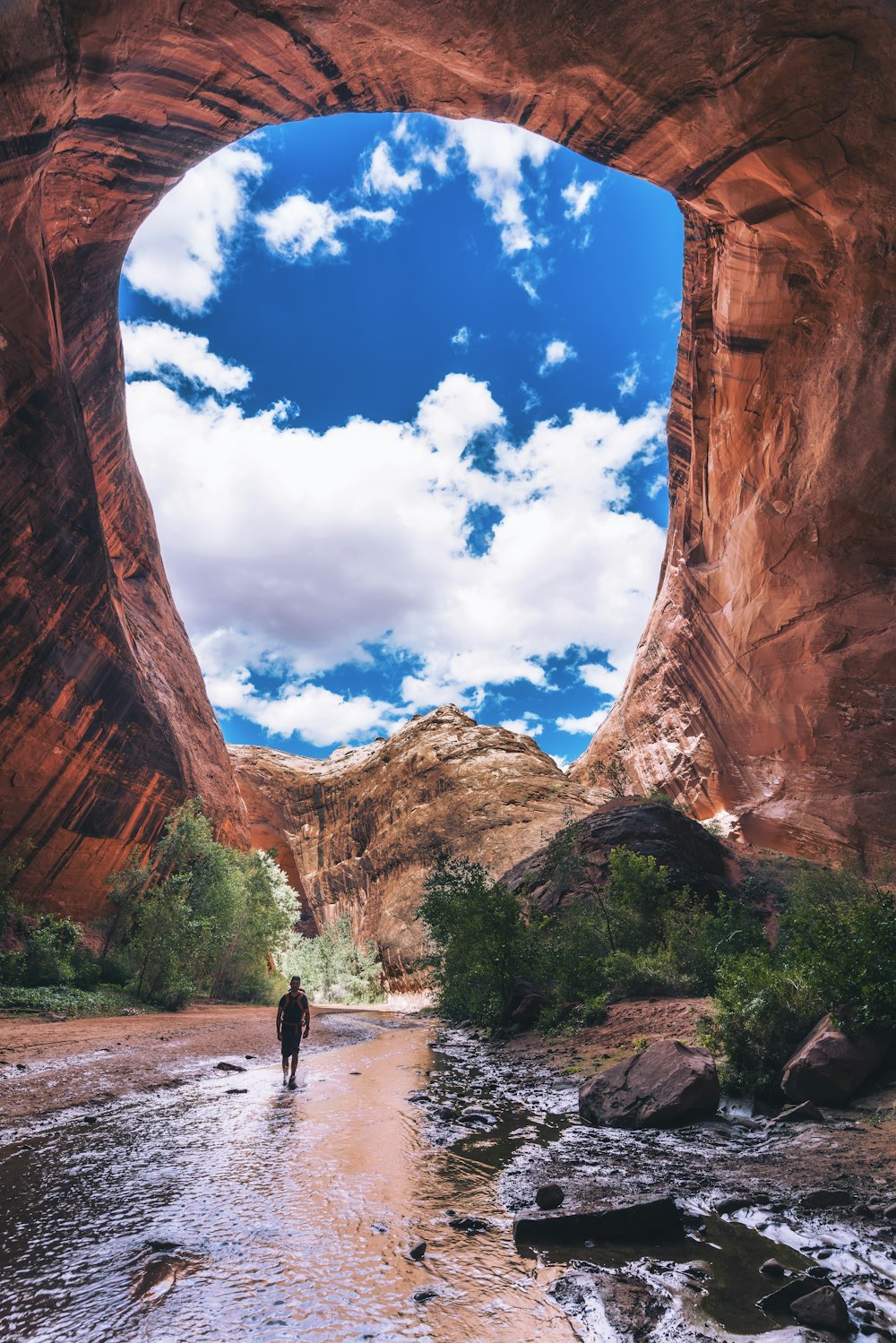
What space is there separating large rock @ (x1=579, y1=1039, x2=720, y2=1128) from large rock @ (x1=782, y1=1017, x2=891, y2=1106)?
0.92 meters

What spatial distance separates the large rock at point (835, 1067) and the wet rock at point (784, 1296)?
12.8 feet

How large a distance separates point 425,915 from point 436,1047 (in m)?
4.90

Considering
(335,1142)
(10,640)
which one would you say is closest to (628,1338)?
(335,1142)

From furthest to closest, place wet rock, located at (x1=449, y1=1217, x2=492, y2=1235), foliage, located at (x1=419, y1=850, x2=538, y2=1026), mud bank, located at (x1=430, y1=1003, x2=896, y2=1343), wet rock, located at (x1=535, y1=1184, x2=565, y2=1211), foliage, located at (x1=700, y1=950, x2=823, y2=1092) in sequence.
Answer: foliage, located at (x1=419, y1=850, x2=538, y2=1026), foliage, located at (x1=700, y1=950, x2=823, y2=1092), wet rock, located at (x1=535, y1=1184, x2=565, y2=1211), wet rock, located at (x1=449, y1=1217, x2=492, y2=1235), mud bank, located at (x1=430, y1=1003, x2=896, y2=1343)

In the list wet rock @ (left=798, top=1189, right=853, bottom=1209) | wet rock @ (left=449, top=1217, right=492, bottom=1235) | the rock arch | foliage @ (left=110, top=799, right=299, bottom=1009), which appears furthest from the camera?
foliage @ (left=110, top=799, right=299, bottom=1009)

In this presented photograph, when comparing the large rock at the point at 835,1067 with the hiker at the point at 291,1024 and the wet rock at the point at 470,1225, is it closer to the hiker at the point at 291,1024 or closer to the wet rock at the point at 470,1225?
the wet rock at the point at 470,1225

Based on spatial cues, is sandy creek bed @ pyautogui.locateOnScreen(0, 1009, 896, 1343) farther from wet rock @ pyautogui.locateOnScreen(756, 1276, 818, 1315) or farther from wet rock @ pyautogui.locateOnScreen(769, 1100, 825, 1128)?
wet rock @ pyautogui.locateOnScreen(769, 1100, 825, 1128)

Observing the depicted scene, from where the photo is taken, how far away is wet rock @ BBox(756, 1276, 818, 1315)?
341 cm

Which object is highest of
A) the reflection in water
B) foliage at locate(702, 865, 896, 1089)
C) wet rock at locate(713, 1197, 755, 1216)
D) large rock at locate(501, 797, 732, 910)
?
large rock at locate(501, 797, 732, 910)

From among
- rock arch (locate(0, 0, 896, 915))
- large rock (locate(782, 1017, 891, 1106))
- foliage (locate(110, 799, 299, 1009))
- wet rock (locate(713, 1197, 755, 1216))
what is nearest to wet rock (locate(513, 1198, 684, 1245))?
wet rock (locate(713, 1197, 755, 1216))

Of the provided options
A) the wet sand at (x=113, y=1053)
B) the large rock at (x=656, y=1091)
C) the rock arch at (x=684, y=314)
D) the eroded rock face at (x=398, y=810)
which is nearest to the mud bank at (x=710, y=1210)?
the large rock at (x=656, y=1091)

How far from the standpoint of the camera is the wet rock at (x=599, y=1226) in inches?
168

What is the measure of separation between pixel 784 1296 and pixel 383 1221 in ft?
8.79

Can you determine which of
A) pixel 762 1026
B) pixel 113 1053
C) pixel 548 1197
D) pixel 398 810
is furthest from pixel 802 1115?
pixel 398 810
